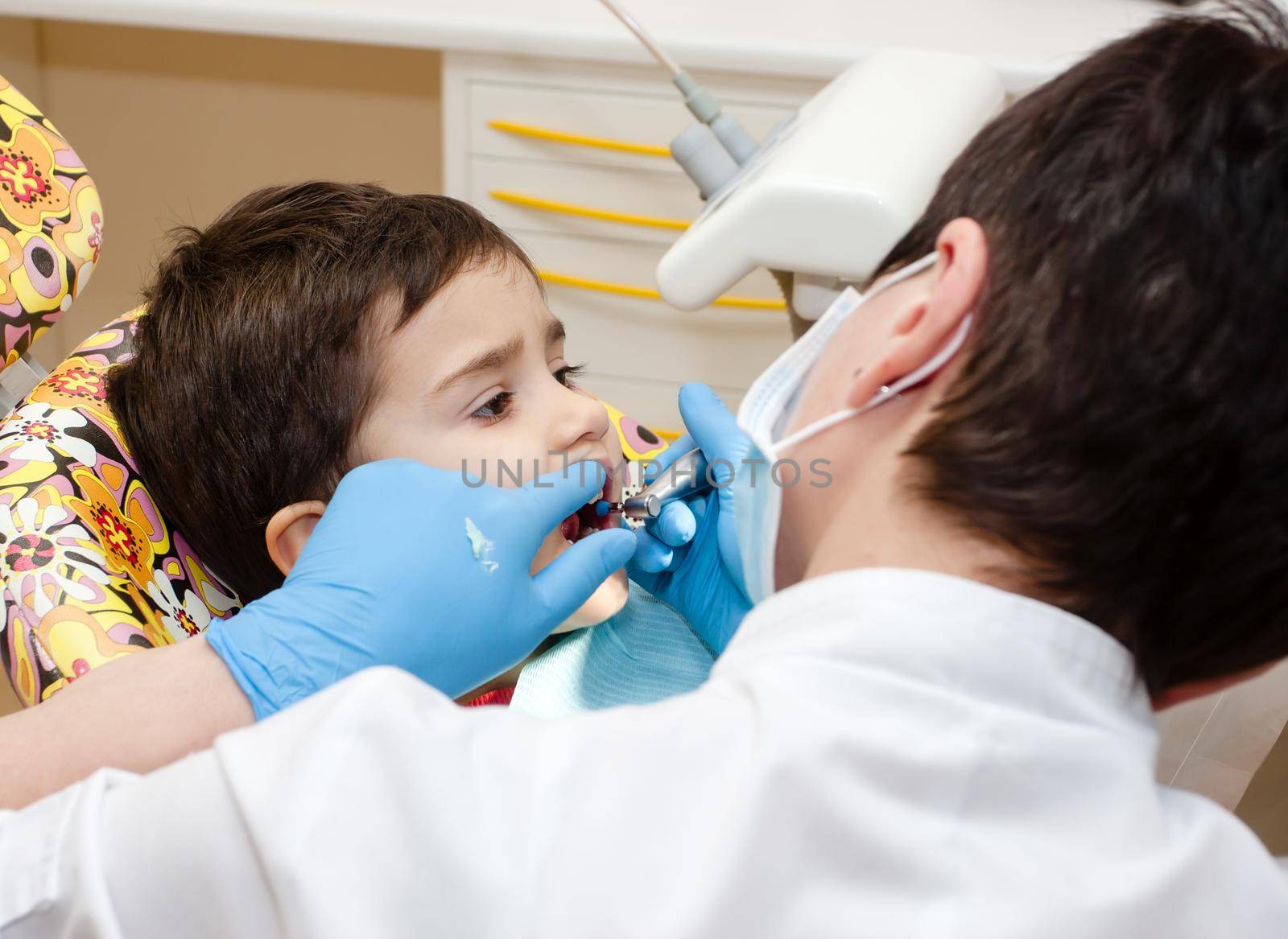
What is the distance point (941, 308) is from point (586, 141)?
112cm

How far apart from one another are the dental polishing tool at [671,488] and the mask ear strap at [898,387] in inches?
10.3

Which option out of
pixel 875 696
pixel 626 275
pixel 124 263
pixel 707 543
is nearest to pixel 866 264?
pixel 707 543

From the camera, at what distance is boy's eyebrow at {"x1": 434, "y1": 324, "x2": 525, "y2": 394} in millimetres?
1003

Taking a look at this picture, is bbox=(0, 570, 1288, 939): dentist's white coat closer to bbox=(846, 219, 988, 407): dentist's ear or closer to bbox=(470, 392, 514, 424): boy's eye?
bbox=(846, 219, 988, 407): dentist's ear

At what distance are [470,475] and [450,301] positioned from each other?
165 mm

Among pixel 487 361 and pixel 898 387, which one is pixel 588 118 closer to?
pixel 487 361

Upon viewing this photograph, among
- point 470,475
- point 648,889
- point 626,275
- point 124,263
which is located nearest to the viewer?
point 648,889

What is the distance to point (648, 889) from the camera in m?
0.53

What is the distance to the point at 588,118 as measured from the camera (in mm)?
1690

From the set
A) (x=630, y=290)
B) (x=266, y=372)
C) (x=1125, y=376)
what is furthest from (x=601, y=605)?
(x=630, y=290)

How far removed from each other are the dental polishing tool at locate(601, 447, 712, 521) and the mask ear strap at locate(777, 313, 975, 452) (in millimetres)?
263

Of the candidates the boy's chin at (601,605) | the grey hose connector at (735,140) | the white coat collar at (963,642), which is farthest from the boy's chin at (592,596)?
the grey hose connector at (735,140)

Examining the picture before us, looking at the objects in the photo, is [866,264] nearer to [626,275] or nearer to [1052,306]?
[1052,306]

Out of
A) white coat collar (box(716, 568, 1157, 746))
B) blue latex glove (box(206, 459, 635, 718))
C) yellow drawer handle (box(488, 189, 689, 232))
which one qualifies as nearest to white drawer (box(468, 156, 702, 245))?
yellow drawer handle (box(488, 189, 689, 232))
